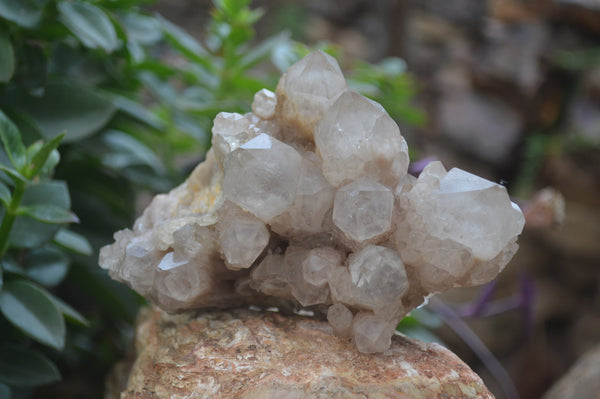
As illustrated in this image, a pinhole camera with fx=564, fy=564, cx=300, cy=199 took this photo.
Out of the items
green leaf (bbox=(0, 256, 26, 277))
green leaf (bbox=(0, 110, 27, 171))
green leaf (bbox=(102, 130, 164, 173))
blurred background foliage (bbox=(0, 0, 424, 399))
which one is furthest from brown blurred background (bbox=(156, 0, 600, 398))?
green leaf (bbox=(0, 110, 27, 171))

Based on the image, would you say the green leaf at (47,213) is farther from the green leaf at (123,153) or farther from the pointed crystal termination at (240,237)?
the green leaf at (123,153)

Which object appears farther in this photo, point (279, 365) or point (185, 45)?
point (185, 45)

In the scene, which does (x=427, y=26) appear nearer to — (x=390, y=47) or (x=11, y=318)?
(x=390, y=47)

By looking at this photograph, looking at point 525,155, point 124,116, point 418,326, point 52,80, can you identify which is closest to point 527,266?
point 525,155

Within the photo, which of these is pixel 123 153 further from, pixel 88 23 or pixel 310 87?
pixel 310 87

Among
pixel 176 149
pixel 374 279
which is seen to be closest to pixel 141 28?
pixel 176 149

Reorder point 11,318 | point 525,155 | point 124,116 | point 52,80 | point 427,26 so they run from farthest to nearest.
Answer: point 427,26
point 525,155
point 124,116
point 52,80
point 11,318
